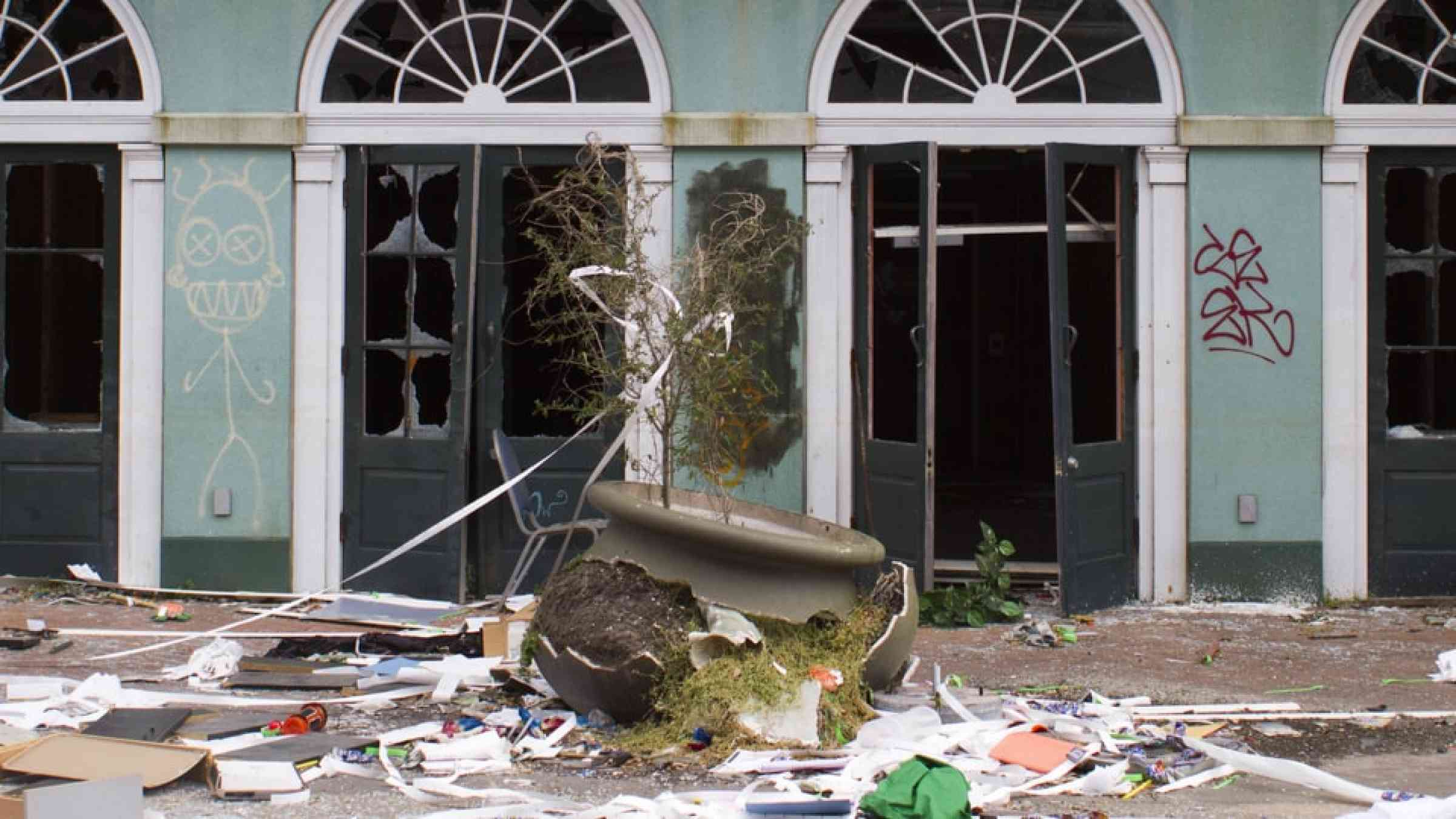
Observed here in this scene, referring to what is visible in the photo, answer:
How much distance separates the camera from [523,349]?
9828 mm

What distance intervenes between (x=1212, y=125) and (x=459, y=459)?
4.30 metres

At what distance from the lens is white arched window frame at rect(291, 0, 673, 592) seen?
966 cm

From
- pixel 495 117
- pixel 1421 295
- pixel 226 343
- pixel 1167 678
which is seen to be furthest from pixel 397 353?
pixel 1421 295

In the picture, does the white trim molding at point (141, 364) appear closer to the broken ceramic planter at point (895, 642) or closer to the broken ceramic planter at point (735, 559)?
the broken ceramic planter at point (735, 559)

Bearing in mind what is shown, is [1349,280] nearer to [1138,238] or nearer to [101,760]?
[1138,238]

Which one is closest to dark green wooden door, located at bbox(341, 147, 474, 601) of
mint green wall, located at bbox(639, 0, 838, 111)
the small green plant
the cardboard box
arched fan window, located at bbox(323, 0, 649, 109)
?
arched fan window, located at bbox(323, 0, 649, 109)

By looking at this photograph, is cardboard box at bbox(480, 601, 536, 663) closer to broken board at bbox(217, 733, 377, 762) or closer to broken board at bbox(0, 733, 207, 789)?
broken board at bbox(217, 733, 377, 762)

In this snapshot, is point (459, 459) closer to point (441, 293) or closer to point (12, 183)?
point (441, 293)


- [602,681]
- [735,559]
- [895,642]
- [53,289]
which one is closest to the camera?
[602,681]

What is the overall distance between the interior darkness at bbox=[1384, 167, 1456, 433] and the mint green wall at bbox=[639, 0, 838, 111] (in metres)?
3.18

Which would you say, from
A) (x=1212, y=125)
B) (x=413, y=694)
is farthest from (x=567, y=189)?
(x=1212, y=125)

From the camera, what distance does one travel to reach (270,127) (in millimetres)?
9648

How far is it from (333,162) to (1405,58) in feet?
18.7

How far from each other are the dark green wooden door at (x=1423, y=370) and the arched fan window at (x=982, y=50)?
143 centimetres
